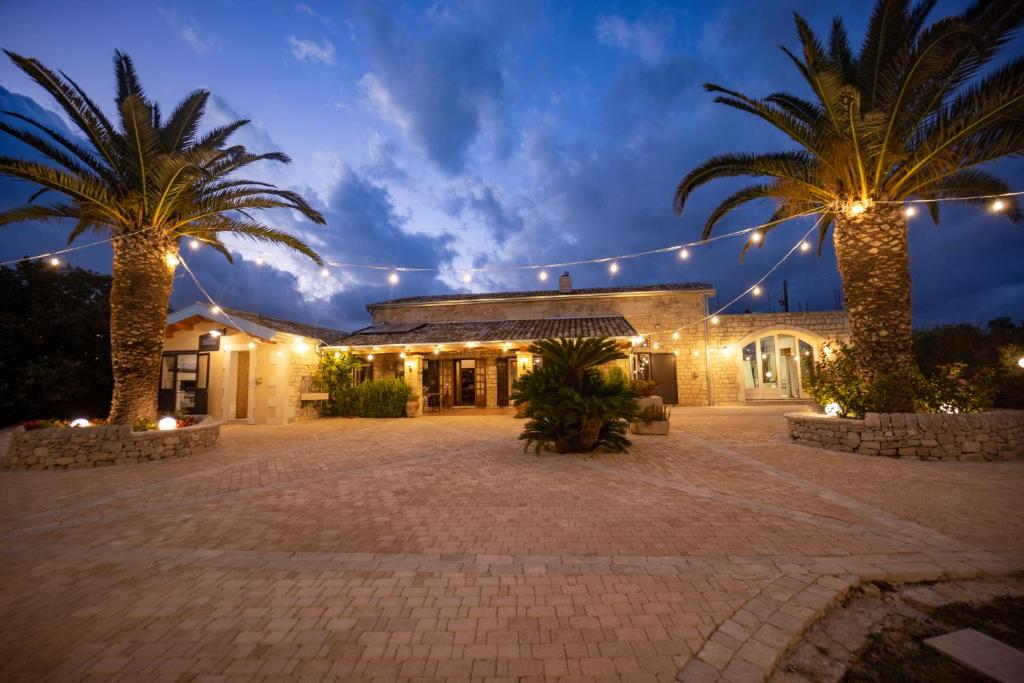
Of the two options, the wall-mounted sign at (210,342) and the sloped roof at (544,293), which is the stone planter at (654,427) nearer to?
the sloped roof at (544,293)

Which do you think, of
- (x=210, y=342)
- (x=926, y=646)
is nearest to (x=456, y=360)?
(x=210, y=342)

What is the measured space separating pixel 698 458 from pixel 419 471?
471 centimetres

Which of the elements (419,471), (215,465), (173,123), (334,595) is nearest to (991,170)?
(419,471)

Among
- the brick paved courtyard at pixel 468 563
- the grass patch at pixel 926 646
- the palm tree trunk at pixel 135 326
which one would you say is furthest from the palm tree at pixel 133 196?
the grass patch at pixel 926 646

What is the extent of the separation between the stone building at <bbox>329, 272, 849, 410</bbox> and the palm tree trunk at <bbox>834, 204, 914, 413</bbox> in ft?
28.0

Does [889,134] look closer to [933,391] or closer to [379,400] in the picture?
[933,391]

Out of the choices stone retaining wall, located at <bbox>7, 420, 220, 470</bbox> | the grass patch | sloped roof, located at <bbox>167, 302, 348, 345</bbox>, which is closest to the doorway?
the grass patch

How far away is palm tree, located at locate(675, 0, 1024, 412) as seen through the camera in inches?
249

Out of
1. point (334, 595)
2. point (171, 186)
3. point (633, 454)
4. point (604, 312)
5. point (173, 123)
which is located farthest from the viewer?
point (604, 312)

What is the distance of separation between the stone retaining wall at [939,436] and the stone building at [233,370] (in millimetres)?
14720

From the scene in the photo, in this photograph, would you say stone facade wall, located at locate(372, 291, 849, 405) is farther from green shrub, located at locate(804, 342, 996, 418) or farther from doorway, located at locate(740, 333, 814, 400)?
green shrub, located at locate(804, 342, 996, 418)

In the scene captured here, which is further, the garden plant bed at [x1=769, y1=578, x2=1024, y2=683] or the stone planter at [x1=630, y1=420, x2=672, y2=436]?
the stone planter at [x1=630, y1=420, x2=672, y2=436]

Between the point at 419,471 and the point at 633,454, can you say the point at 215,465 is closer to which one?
the point at 419,471

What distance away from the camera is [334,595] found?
9.07 ft
